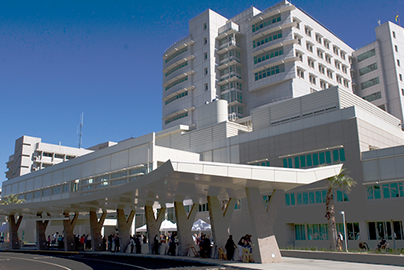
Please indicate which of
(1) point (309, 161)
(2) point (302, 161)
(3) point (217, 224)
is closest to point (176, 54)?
(2) point (302, 161)

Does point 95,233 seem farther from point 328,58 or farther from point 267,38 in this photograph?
point 328,58

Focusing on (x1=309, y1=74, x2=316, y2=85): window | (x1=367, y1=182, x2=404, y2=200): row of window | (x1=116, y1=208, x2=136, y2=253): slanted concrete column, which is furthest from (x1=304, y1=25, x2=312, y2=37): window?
(x1=116, y1=208, x2=136, y2=253): slanted concrete column

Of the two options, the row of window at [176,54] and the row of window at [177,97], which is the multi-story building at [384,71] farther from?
the row of window at [176,54]

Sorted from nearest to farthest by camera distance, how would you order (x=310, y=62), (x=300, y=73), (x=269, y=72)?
(x=300, y=73)
(x=269, y=72)
(x=310, y=62)

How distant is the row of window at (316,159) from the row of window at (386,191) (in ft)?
13.2

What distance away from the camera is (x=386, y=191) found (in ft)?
111

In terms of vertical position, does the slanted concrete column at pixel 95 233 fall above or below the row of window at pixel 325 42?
below

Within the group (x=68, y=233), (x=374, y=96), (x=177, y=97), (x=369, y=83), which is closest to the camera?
(x=68, y=233)

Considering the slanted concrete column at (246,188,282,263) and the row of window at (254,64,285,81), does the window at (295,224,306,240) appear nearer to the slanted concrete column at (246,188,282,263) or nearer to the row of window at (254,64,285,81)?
the slanted concrete column at (246,188,282,263)

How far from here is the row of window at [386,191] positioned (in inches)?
1302

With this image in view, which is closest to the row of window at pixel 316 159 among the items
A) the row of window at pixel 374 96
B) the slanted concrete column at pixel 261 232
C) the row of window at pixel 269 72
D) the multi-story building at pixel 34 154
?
the slanted concrete column at pixel 261 232

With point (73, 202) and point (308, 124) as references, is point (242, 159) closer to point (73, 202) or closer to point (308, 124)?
point (308, 124)

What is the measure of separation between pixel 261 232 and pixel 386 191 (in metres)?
20.4

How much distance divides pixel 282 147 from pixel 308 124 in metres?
4.03
